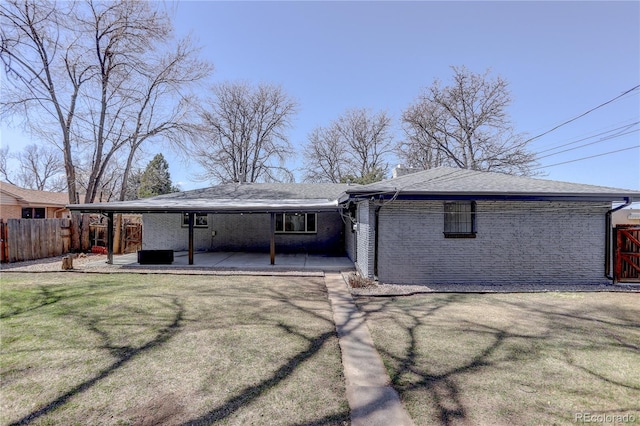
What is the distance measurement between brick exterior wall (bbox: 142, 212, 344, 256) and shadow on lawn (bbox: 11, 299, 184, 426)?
855 cm

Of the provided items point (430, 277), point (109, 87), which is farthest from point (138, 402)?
point (109, 87)

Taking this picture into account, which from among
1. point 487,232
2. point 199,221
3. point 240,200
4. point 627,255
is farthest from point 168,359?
point 199,221

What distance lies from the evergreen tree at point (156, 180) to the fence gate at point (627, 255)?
34.2 m

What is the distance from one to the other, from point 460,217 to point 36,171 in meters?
47.4

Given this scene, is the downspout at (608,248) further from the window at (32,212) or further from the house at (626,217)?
the window at (32,212)

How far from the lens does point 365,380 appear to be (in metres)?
3.34

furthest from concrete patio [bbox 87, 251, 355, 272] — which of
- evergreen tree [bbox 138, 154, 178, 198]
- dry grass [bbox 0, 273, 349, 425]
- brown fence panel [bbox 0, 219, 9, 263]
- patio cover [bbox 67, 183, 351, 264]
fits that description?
evergreen tree [bbox 138, 154, 178, 198]

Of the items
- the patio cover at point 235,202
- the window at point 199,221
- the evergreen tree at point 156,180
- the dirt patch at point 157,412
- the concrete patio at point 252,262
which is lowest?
the concrete patio at point 252,262

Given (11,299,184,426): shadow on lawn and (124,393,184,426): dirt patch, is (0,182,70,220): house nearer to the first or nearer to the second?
(11,299,184,426): shadow on lawn

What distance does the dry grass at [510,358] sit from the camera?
2813 millimetres

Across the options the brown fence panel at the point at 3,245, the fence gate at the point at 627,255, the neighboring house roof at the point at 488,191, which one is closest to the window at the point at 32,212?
the brown fence panel at the point at 3,245

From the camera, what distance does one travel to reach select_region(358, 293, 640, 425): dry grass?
111 inches

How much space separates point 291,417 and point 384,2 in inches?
456

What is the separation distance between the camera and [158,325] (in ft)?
16.4
